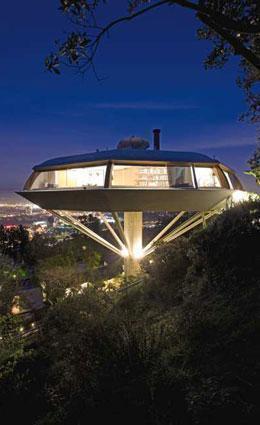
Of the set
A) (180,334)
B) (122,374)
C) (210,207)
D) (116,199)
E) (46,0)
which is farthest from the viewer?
(210,207)

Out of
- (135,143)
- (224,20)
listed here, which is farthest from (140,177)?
(224,20)

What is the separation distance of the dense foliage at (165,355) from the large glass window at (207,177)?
3.48 m

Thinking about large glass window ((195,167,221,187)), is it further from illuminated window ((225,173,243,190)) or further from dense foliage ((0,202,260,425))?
dense foliage ((0,202,260,425))

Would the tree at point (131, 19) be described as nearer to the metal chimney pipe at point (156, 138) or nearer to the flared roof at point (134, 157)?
the flared roof at point (134, 157)

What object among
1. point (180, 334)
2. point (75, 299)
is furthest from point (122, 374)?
point (75, 299)

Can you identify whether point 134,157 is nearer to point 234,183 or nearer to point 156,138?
point 234,183

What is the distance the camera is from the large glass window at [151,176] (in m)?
10.1

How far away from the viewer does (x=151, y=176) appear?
1037cm

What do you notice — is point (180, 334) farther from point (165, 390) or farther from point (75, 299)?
point (75, 299)

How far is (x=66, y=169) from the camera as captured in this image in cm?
1117

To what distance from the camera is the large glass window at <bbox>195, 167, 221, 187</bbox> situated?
36.2 ft

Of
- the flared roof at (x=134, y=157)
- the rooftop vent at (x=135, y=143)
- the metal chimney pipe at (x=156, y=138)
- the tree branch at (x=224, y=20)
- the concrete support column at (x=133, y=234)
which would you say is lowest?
the concrete support column at (x=133, y=234)

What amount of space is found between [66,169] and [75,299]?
543 cm

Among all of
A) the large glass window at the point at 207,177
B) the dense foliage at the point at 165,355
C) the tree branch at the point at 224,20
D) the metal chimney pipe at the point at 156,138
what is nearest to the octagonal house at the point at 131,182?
the large glass window at the point at 207,177
